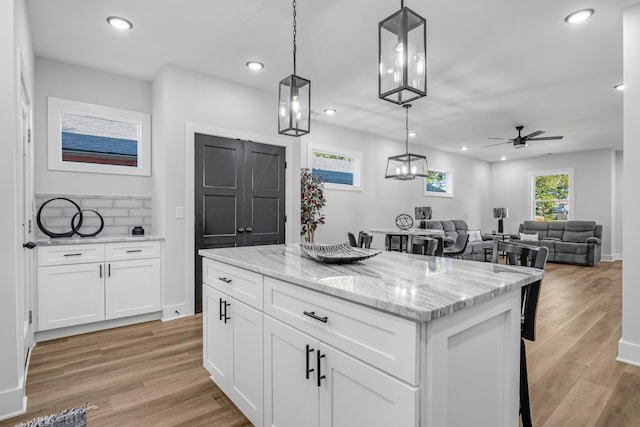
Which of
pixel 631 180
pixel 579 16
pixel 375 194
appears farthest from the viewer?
pixel 375 194

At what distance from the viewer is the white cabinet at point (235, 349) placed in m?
1.75

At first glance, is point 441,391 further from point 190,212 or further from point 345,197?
point 345,197

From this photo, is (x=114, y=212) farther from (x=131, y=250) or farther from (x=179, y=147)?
(x=179, y=147)

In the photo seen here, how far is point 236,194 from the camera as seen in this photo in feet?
13.7

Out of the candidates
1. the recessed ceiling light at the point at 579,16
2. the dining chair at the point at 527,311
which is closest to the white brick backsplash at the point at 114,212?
the dining chair at the point at 527,311

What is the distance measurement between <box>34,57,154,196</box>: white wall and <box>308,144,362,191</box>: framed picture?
9.00ft

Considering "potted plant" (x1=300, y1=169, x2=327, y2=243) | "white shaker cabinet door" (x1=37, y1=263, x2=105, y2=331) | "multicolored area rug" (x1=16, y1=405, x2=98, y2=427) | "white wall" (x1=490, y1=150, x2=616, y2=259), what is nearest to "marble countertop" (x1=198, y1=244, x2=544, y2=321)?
"multicolored area rug" (x1=16, y1=405, x2=98, y2=427)

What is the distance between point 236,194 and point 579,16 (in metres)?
3.69

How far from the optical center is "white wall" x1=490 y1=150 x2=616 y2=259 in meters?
8.36

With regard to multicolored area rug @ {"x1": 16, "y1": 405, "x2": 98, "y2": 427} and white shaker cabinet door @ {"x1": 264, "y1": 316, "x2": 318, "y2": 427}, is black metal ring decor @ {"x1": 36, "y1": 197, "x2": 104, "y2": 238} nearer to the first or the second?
multicolored area rug @ {"x1": 16, "y1": 405, "x2": 98, "y2": 427}

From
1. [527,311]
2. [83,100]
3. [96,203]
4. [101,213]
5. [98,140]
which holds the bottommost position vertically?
[527,311]

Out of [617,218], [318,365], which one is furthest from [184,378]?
[617,218]

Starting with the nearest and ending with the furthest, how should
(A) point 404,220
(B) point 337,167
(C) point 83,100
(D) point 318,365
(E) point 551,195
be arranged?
(D) point 318,365 → (C) point 83,100 → (B) point 337,167 → (A) point 404,220 → (E) point 551,195

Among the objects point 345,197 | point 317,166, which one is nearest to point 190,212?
point 317,166
